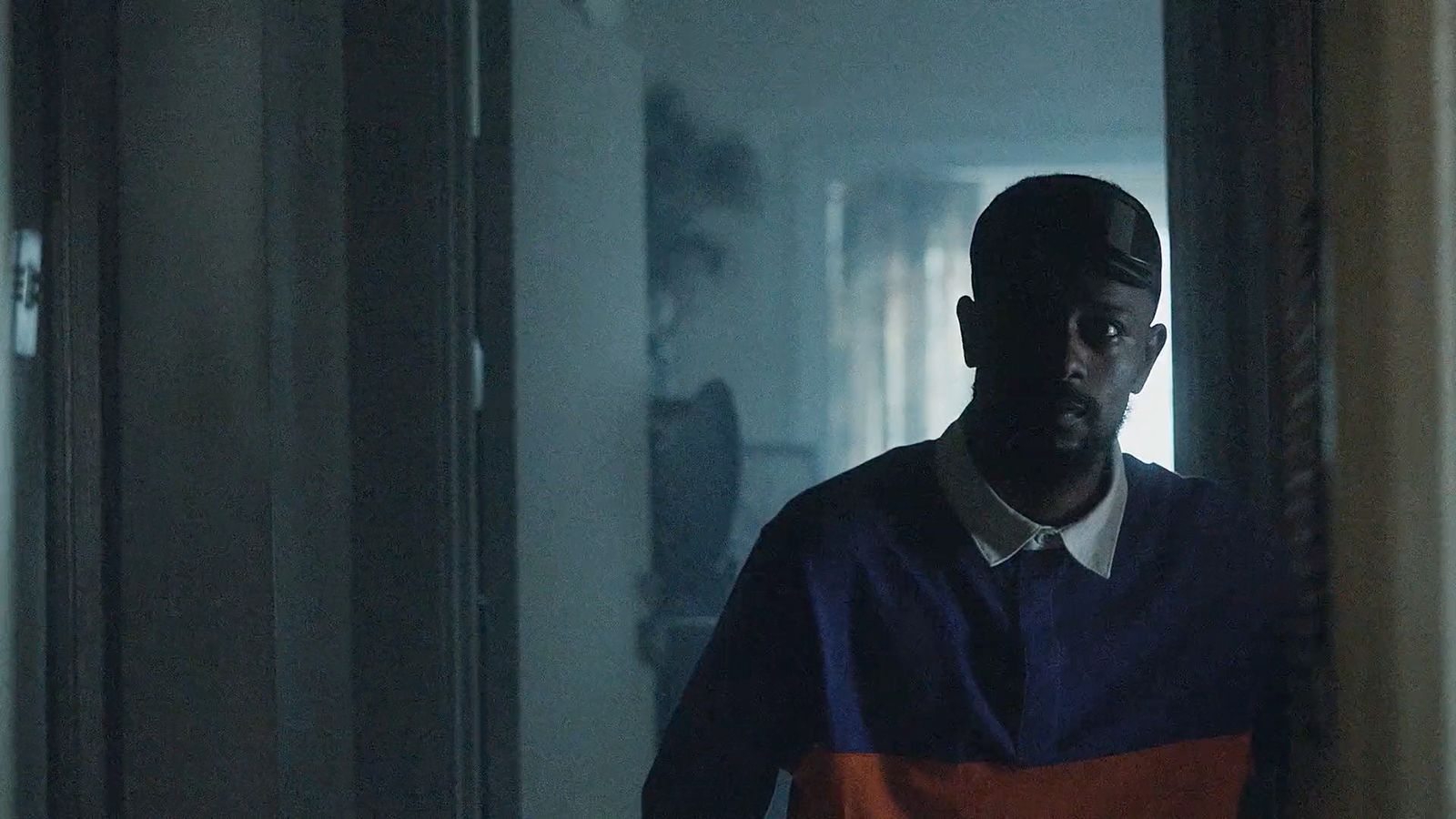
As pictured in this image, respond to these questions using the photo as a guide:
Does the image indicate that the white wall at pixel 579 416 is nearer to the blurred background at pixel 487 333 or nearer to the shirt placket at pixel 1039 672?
the blurred background at pixel 487 333

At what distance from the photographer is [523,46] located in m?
1.49

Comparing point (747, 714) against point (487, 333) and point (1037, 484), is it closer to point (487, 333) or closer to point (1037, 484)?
point (1037, 484)

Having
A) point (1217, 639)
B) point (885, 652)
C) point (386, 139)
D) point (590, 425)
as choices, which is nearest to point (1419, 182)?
point (1217, 639)

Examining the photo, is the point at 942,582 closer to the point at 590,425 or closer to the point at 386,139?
the point at 590,425

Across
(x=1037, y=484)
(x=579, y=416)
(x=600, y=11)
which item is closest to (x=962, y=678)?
(x=1037, y=484)

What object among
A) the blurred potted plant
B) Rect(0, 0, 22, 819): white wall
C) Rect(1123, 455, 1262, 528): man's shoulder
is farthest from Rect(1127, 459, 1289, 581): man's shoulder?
Rect(0, 0, 22, 819): white wall

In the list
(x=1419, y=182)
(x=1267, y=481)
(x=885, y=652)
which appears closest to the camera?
(x=1419, y=182)

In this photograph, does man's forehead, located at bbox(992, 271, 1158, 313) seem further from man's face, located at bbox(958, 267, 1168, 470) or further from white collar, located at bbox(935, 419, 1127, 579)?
white collar, located at bbox(935, 419, 1127, 579)

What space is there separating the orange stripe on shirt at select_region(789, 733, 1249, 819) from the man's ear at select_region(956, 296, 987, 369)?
31cm

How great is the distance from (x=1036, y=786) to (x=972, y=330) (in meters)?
0.35

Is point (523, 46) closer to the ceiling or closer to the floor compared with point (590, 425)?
closer to the ceiling

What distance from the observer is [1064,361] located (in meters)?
1.02

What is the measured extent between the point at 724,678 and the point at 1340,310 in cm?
55

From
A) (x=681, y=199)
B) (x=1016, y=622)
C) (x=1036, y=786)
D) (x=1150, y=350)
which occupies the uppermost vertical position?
(x=681, y=199)
